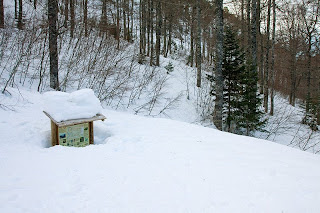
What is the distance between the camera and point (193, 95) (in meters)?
12.2

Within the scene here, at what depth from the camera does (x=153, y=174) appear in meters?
2.60

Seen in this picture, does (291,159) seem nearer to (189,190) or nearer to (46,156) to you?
(189,190)

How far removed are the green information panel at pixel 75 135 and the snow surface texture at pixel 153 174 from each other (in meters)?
0.32

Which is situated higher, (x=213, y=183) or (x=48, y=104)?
(x=48, y=104)

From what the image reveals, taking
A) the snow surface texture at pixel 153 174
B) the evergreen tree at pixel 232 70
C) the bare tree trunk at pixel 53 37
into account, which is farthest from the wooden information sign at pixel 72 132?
the evergreen tree at pixel 232 70

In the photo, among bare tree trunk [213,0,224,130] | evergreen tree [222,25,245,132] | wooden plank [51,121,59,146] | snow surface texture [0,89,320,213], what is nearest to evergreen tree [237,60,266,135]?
evergreen tree [222,25,245,132]

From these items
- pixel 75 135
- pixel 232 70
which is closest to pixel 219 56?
pixel 232 70

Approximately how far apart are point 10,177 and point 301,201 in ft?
10.2

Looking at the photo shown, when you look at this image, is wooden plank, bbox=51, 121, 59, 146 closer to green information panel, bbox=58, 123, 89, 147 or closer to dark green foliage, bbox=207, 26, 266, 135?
green information panel, bbox=58, 123, 89, 147

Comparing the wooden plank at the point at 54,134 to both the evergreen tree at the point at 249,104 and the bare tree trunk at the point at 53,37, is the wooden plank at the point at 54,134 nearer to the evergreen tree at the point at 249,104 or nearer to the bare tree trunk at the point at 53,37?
the bare tree trunk at the point at 53,37

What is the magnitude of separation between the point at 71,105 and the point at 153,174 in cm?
196

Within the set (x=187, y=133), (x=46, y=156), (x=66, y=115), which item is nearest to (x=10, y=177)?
(x=46, y=156)

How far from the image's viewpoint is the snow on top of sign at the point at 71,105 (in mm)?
3489

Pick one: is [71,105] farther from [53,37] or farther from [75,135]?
[53,37]
